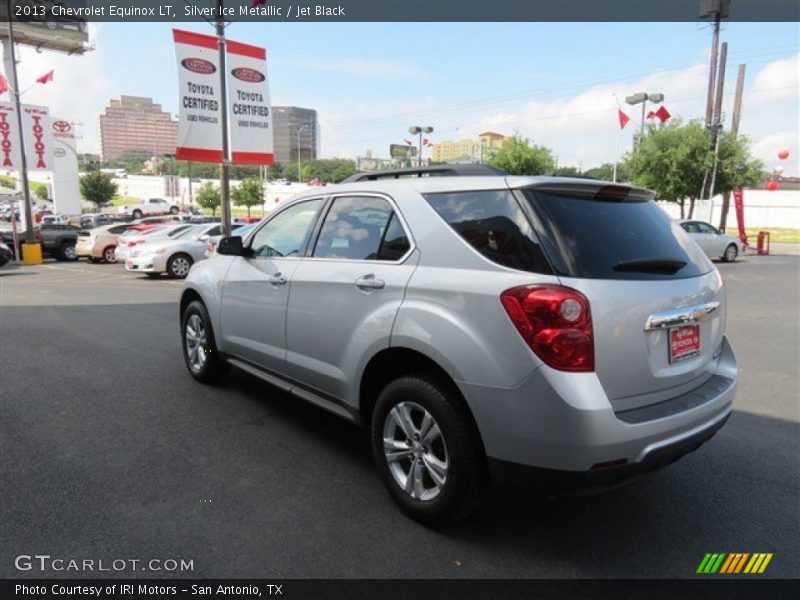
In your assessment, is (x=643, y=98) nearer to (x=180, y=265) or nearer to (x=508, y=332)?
(x=180, y=265)

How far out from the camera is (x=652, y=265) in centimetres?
281

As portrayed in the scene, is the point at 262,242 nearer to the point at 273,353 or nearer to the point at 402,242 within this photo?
the point at 273,353

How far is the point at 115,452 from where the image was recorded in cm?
381

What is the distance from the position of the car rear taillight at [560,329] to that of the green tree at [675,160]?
2622 cm

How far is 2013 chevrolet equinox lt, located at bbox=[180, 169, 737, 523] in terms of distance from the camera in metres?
2.44

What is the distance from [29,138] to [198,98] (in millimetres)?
13128

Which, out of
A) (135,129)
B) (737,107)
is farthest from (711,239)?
(135,129)

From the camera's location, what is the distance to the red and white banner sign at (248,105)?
1505 centimetres

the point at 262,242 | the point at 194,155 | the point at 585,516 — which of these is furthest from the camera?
the point at 194,155

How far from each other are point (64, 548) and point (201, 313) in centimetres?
258

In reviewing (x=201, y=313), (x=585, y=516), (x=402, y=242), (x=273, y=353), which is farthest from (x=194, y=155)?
(x=585, y=516)

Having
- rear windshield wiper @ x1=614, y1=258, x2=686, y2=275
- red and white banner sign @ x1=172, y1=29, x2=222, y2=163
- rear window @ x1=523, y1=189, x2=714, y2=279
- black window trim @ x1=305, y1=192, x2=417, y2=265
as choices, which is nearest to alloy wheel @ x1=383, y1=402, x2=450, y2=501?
black window trim @ x1=305, y1=192, x2=417, y2=265

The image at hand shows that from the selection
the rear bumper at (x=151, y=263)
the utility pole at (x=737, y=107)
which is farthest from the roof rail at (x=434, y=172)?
the utility pole at (x=737, y=107)

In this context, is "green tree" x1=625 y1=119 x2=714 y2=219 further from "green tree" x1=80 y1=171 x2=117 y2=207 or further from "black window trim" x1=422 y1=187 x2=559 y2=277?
"green tree" x1=80 y1=171 x2=117 y2=207
